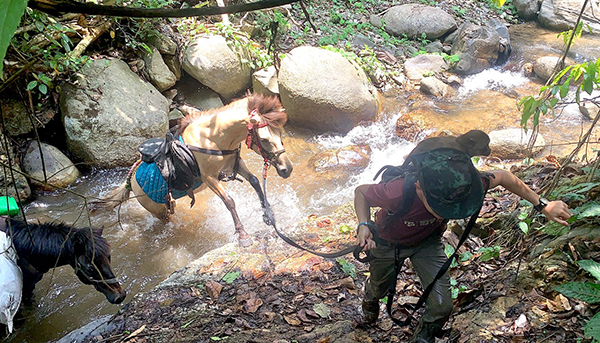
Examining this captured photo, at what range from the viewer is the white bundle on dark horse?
9.84 ft

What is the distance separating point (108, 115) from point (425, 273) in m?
5.86

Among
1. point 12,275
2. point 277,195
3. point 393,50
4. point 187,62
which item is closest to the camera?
point 12,275

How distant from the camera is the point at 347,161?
7.10 m

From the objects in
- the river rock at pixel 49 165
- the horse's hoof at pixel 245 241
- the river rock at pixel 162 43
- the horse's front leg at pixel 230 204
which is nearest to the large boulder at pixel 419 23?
the river rock at pixel 162 43

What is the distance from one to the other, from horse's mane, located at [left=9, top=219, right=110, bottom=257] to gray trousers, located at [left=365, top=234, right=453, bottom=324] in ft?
8.55

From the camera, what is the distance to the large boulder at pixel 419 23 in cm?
1087

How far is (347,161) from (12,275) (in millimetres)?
5278

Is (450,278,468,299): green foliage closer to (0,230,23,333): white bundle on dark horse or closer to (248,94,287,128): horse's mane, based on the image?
(248,94,287,128): horse's mane

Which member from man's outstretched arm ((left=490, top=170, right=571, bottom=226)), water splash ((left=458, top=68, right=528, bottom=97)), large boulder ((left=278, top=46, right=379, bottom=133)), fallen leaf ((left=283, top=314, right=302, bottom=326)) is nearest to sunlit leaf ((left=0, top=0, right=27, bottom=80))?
man's outstretched arm ((left=490, top=170, right=571, bottom=226))

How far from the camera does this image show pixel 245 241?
4801mm

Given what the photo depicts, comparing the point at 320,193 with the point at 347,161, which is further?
the point at 347,161

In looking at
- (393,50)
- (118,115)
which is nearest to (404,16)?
(393,50)

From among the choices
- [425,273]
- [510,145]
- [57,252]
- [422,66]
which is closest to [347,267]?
[425,273]

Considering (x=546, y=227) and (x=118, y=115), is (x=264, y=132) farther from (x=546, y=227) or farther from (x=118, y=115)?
(x=118, y=115)
